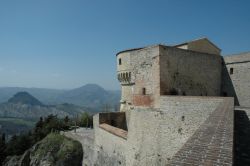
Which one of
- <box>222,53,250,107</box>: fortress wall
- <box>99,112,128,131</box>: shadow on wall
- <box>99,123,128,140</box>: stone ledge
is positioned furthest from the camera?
→ <box>99,112,128,131</box>: shadow on wall

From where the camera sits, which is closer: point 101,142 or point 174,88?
point 174,88

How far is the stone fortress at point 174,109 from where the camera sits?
659 centimetres

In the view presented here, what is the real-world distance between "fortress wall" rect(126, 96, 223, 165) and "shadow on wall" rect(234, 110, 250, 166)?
2909 mm

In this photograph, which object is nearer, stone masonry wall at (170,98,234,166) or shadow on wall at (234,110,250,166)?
stone masonry wall at (170,98,234,166)

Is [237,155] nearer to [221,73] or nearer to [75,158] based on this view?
[221,73]

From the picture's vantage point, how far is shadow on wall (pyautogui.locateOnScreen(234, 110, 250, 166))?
578 cm

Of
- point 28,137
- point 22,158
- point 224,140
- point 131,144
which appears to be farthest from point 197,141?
point 28,137

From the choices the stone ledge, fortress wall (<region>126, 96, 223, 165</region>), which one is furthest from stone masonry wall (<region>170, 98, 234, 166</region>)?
the stone ledge

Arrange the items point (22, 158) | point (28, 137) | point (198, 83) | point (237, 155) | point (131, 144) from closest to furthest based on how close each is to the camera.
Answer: point (237, 155)
point (131, 144)
point (198, 83)
point (22, 158)
point (28, 137)

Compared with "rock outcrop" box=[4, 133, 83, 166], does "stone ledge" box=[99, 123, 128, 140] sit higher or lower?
higher

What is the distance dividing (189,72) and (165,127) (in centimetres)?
767

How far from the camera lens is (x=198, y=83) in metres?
22.0

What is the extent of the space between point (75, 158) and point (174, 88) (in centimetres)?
1490

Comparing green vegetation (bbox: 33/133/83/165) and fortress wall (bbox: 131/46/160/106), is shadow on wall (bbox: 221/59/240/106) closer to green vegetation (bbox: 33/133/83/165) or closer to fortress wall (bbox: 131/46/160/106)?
fortress wall (bbox: 131/46/160/106)
